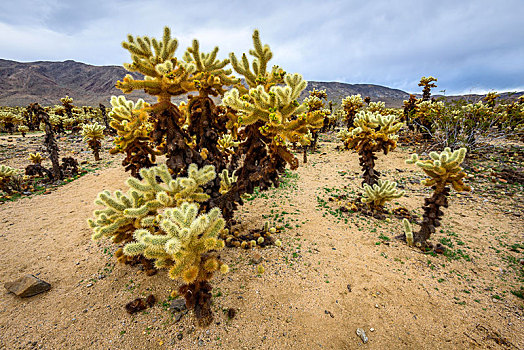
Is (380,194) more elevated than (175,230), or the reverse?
(175,230)

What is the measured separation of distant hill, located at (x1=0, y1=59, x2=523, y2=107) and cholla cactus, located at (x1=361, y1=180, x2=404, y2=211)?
65.2 m

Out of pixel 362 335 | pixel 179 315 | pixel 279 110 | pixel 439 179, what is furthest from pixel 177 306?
Answer: pixel 439 179

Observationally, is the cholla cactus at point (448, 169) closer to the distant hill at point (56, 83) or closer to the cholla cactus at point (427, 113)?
the cholla cactus at point (427, 113)

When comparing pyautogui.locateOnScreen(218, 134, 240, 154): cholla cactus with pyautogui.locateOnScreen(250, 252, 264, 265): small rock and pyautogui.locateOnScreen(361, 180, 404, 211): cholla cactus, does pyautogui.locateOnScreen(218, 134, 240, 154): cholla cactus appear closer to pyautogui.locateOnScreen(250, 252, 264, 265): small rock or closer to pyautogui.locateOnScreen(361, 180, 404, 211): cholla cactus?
pyautogui.locateOnScreen(250, 252, 264, 265): small rock

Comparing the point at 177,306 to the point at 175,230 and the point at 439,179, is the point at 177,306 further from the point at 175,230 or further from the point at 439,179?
the point at 439,179

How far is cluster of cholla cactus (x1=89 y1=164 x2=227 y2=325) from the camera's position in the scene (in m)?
2.27

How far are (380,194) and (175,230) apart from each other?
229 inches

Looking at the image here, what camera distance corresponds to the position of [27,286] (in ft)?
10.9

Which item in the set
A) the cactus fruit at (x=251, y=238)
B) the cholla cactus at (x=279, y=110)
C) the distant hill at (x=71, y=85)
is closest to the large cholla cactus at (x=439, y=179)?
the cholla cactus at (x=279, y=110)

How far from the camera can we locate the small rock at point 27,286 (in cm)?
329

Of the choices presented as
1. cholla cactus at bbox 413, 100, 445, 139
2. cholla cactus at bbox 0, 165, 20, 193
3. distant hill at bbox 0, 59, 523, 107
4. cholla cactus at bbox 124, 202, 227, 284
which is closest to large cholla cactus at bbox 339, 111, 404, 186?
cholla cactus at bbox 124, 202, 227, 284

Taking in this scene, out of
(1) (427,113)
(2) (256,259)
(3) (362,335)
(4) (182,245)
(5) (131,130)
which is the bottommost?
(3) (362,335)

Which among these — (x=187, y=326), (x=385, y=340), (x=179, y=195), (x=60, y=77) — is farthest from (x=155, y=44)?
(x=60, y=77)

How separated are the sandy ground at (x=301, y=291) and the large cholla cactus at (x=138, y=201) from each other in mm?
1233
